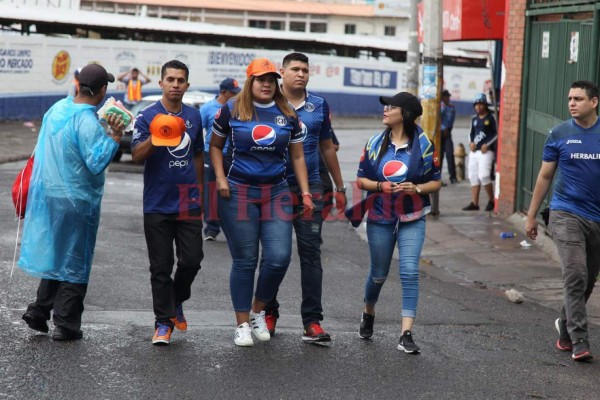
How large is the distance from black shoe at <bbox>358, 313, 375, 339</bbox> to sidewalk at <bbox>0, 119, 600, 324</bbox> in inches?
87.6

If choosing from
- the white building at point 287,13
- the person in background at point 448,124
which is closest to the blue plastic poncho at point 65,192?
the person in background at point 448,124

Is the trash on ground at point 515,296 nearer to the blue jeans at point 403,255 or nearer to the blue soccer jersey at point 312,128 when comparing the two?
the blue jeans at point 403,255

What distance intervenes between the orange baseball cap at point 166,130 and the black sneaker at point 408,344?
1.92 m

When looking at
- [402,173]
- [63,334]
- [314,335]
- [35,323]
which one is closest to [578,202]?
[402,173]

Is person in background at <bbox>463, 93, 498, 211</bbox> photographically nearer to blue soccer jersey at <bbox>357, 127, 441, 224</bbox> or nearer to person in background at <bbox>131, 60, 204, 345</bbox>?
blue soccer jersey at <bbox>357, 127, 441, 224</bbox>

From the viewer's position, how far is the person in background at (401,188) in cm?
729

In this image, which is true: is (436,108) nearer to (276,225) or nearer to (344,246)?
(344,246)

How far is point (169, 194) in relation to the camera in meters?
7.05

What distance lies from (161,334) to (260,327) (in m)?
0.69

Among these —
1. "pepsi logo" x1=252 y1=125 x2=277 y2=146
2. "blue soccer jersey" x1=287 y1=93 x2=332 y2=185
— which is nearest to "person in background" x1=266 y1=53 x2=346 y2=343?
"blue soccer jersey" x1=287 y1=93 x2=332 y2=185

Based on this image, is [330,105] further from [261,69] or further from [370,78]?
[261,69]

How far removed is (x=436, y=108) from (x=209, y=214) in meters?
4.08

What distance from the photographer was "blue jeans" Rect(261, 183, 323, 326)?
7348mm

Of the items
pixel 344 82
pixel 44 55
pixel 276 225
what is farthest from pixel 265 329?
pixel 344 82
